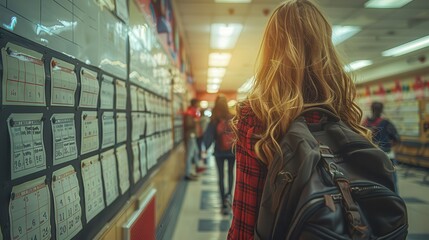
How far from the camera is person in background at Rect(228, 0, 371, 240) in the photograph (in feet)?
2.43

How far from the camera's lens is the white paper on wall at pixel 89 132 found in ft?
3.10

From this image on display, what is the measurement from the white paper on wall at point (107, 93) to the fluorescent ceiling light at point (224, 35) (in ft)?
13.4

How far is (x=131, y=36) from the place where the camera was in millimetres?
1617

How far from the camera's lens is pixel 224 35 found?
566cm

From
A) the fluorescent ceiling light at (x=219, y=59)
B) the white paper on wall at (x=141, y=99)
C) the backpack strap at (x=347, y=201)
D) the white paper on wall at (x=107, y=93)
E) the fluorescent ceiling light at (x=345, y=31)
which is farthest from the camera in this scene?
the fluorescent ceiling light at (x=219, y=59)

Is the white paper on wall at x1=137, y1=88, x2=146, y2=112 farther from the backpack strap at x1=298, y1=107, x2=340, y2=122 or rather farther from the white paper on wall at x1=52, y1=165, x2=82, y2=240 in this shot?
the backpack strap at x1=298, y1=107, x2=340, y2=122

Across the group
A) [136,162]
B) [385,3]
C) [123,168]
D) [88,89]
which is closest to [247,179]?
[88,89]

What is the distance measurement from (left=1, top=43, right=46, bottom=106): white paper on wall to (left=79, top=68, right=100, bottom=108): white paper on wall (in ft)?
0.76

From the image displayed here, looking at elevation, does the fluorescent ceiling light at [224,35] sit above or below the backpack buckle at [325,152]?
above

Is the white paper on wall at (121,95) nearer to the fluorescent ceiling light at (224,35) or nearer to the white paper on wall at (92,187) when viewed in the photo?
the white paper on wall at (92,187)

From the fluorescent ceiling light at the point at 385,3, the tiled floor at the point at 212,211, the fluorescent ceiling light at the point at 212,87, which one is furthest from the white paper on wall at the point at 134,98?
the fluorescent ceiling light at the point at 212,87

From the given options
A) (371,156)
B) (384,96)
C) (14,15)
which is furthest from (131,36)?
(384,96)

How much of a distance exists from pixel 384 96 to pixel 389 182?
10.7 m

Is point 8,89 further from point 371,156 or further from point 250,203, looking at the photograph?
point 371,156
